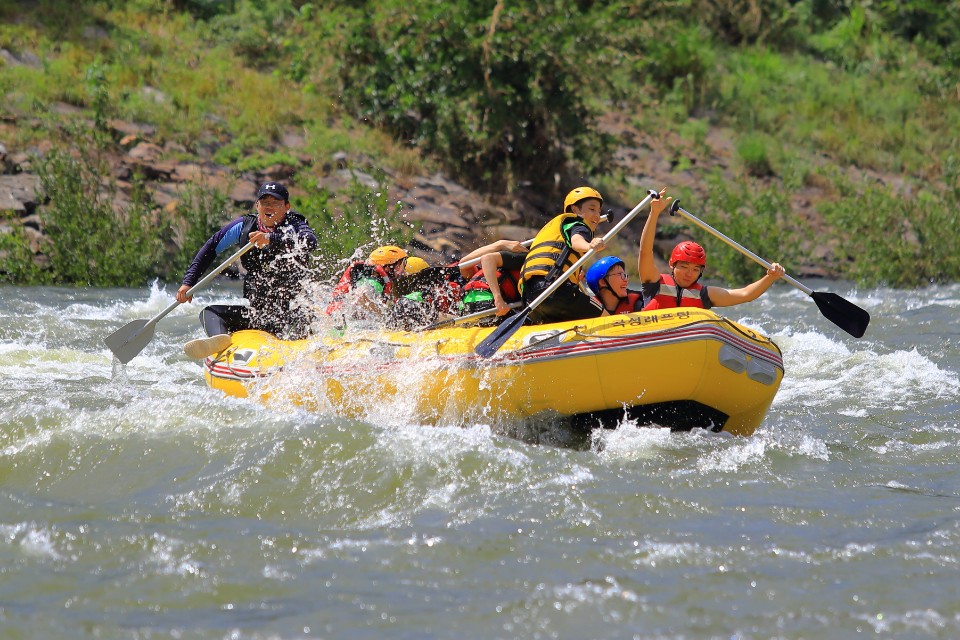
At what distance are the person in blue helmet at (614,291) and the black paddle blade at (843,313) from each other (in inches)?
57.6

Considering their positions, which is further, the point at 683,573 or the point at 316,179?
the point at 316,179

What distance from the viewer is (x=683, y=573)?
4738mm

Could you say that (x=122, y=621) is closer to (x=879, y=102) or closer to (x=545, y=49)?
(x=545, y=49)

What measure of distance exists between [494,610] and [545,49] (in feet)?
47.8

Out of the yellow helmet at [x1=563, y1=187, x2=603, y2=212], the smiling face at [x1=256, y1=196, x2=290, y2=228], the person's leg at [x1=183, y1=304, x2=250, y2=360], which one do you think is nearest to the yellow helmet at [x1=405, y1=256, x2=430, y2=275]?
the smiling face at [x1=256, y1=196, x2=290, y2=228]

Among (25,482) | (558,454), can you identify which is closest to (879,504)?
(558,454)

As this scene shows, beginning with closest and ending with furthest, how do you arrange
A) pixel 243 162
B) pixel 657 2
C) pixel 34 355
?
pixel 34 355 < pixel 243 162 < pixel 657 2

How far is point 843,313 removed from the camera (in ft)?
26.6

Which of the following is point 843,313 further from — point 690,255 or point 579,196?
point 579,196

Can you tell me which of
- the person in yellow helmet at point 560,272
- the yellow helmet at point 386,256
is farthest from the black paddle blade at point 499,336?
the yellow helmet at point 386,256

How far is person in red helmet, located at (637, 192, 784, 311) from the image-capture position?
7383 millimetres

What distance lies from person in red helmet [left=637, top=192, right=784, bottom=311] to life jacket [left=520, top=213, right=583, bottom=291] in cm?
45

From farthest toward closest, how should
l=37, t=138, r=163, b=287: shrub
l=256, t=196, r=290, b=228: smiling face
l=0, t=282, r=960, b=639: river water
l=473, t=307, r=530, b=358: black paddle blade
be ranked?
1. l=37, t=138, r=163, b=287: shrub
2. l=256, t=196, r=290, b=228: smiling face
3. l=473, t=307, r=530, b=358: black paddle blade
4. l=0, t=282, r=960, b=639: river water

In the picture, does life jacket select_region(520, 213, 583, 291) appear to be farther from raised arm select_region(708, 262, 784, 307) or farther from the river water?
the river water
